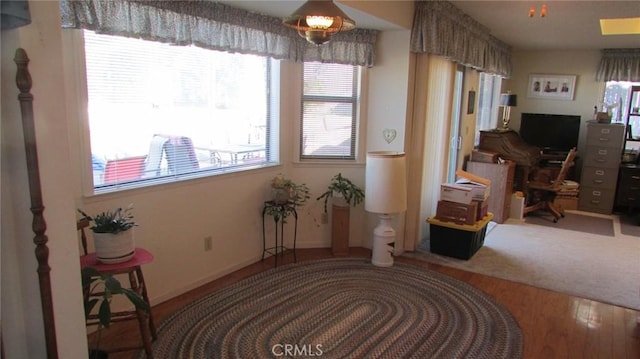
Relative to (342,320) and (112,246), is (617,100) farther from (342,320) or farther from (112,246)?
(112,246)

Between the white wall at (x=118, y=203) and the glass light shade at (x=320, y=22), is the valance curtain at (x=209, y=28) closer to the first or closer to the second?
the white wall at (x=118, y=203)

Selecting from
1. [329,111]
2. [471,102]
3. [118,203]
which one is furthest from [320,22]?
[471,102]

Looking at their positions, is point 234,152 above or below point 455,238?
above

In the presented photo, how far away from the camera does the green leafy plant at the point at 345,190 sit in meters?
4.05

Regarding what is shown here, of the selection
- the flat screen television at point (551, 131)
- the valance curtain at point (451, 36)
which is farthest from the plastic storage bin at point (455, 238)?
the flat screen television at point (551, 131)

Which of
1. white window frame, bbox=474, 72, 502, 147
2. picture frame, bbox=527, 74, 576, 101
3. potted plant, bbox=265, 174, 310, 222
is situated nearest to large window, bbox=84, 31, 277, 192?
potted plant, bbox=265, 174, 310, 222

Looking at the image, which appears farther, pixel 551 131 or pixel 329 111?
pixel 551 131

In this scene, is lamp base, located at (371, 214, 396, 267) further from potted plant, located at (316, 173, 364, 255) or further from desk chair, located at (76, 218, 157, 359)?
desk chair, located at (76, 218, 157, 359)

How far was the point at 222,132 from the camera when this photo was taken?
11.5ft

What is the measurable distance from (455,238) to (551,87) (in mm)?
4251

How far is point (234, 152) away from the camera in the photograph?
3.66 meters

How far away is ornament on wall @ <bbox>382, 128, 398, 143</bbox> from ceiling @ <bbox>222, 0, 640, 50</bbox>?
91 centimetres

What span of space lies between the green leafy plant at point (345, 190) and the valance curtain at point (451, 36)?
1341mm

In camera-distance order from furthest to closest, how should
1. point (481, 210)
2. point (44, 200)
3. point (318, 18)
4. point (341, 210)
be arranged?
point (481, 210) → point (341, 210) → point (318, 18) → point (44, 200)
